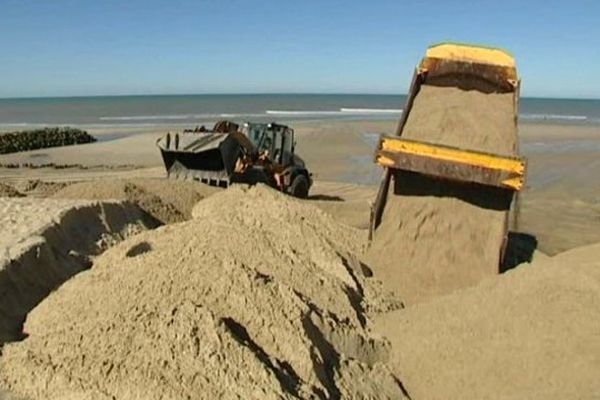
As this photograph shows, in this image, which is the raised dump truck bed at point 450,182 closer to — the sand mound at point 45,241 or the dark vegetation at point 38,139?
the sand mound at point 45,241

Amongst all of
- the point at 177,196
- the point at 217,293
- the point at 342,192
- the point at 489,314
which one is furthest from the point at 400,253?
the point at 342,192

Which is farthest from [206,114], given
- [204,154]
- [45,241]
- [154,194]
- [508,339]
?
[508,339]

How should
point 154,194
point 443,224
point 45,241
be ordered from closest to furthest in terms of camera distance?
point 45,241
point 443,224
point 154,194

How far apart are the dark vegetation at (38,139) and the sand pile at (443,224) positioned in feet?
77.5

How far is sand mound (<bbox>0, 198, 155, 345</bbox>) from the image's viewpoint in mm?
6895

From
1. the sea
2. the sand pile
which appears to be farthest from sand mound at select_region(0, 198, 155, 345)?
the sea

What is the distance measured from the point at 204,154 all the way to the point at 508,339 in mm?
8531

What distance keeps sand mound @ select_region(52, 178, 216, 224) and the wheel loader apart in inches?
22.3

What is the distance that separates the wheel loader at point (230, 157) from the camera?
534 inches

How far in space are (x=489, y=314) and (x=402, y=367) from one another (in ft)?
3.19

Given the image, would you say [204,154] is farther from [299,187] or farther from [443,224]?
[443,224]

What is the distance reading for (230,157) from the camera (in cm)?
1364

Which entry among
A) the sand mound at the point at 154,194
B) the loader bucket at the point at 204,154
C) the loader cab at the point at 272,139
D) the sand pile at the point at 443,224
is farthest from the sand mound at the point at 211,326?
the loader cab at the point at 272,139

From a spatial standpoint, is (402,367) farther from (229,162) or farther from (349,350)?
(229,162)
